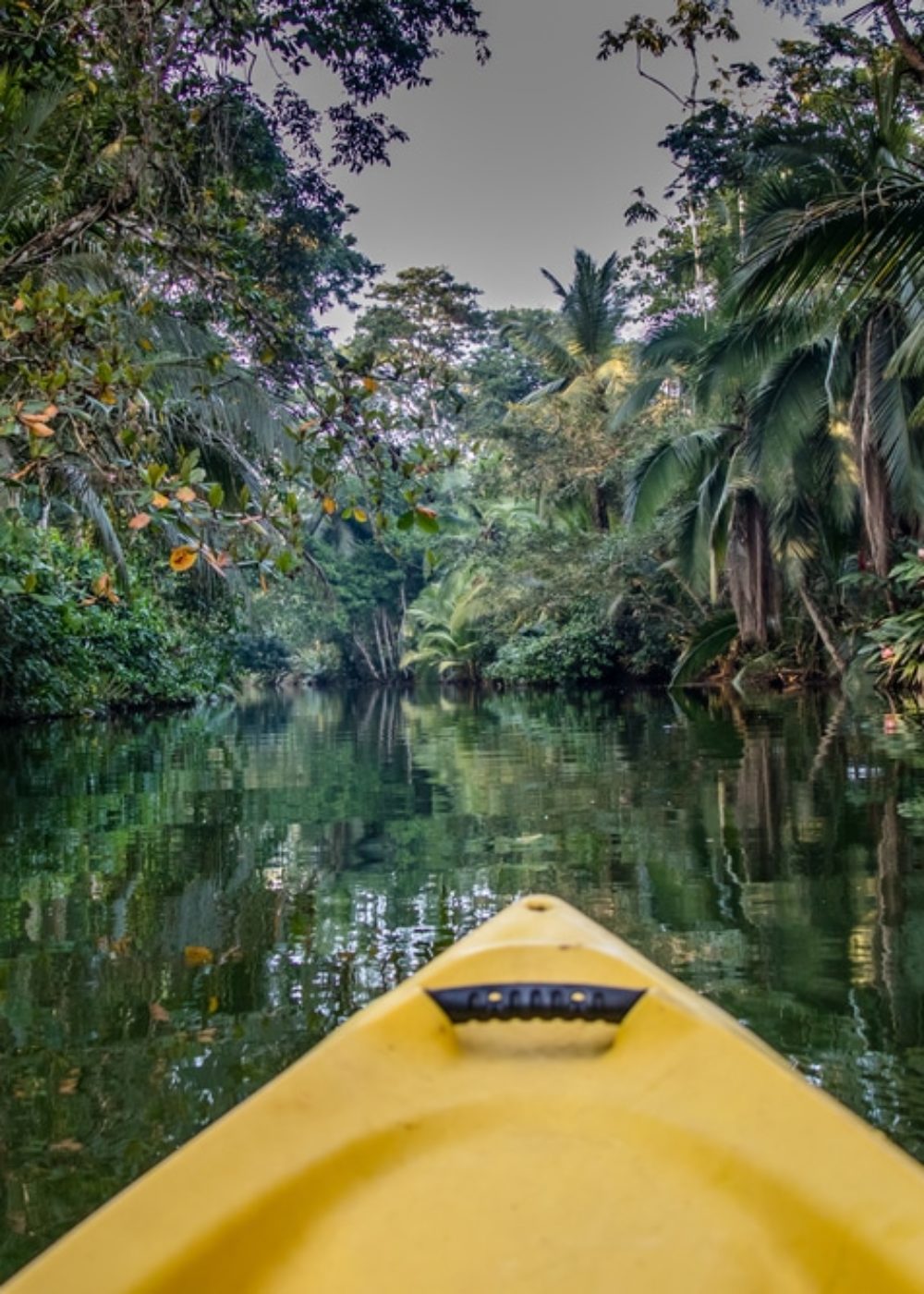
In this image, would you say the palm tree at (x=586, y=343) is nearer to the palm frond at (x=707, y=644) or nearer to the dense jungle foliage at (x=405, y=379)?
the dense jungle foliage at (x=405, y=379)

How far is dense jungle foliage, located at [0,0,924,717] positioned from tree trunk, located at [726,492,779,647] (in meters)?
0.05

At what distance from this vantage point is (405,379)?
15.7 ft

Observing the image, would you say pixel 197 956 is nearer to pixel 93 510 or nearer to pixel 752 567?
pixel 93 510

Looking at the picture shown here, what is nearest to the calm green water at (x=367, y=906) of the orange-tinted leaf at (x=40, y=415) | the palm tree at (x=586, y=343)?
the orange-tinted leaf at (x=40, y=415)

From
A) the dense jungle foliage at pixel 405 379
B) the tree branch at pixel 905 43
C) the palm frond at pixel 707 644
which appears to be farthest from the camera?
the palm frond at pixel 707 644

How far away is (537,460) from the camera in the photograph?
2105 centimetres

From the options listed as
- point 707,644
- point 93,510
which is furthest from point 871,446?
point 93,510

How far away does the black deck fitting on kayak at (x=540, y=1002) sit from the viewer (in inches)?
56.2

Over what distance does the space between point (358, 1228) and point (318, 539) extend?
3362 cm

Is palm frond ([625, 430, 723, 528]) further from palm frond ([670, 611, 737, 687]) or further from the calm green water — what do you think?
the calm green water

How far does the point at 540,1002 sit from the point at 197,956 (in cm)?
182

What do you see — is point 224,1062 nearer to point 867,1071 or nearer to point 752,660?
point 867,1071

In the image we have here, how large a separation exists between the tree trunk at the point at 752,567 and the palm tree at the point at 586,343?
217 inches

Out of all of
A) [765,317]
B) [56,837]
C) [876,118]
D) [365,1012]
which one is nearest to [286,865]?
[56,837]
